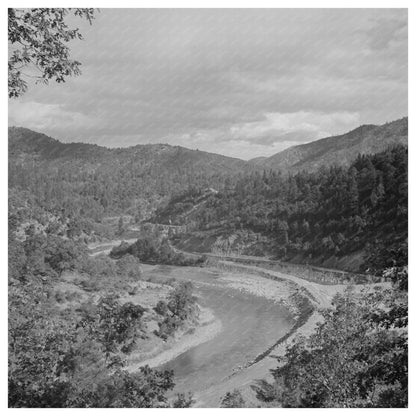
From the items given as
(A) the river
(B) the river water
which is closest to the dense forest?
(A) the river

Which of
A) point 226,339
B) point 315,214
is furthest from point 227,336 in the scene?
point 315,214

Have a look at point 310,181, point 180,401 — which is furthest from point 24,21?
point 310,181

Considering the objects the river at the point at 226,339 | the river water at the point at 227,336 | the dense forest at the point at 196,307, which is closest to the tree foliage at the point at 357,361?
the dense forest at the point at 196,307

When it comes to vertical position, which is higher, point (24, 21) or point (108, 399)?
point (24, 21)

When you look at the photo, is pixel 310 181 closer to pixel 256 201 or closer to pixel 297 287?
pixel 256 201

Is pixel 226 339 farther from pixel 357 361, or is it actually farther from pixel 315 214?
pixel 315 214

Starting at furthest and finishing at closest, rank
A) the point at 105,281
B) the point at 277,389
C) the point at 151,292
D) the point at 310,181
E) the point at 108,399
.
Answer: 1. the point at 310,181
2. the point at 151,292
3. the point at 105,281
4. the point at 277,389
5. the point at 108,399

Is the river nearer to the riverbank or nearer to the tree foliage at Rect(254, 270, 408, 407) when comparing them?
the riverbank
